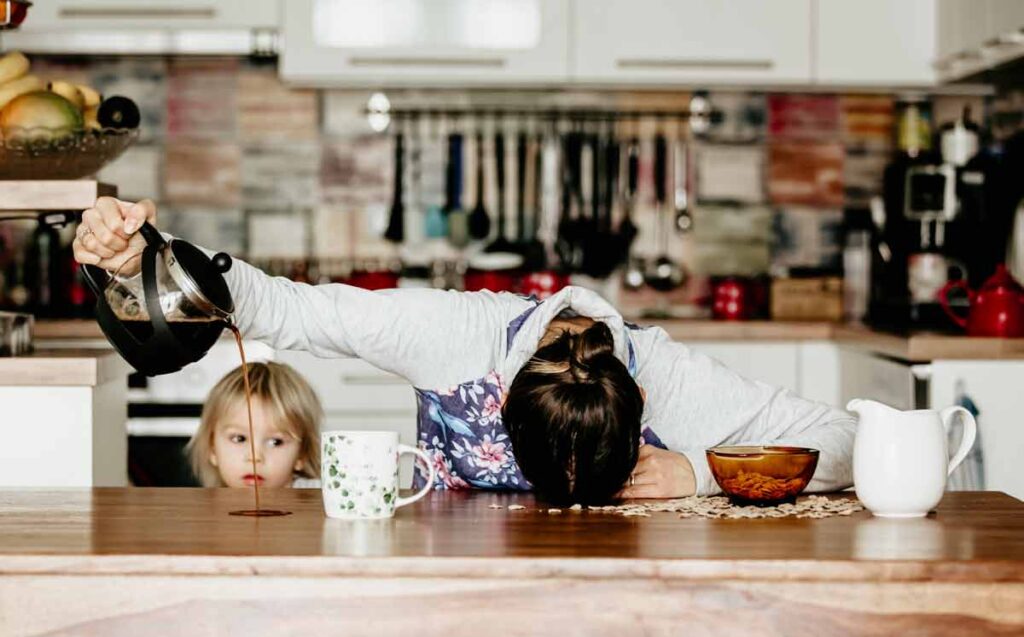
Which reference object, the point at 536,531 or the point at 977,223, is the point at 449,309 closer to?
the point at 536,531

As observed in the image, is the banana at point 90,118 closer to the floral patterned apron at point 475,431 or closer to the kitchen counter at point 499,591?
the floral patterned apron at point 475,431

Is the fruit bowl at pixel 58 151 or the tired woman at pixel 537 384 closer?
the tired woman at pixel 537 384

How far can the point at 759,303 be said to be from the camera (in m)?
3.90

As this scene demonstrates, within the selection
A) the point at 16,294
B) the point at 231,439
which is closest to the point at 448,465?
the point at 231,439

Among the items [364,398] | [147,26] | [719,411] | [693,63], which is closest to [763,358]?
[693,63]

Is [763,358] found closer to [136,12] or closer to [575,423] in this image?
[136,12]

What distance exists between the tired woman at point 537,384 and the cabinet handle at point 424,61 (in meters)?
1.83

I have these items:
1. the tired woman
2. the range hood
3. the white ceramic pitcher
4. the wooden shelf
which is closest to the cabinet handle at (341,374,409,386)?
the range hood

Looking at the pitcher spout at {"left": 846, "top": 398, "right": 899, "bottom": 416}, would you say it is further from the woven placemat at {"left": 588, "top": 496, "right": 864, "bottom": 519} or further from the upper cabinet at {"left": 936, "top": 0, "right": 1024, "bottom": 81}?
the upper cabinet at {"left": 936, "top": 0, "right": 1024, "bottom": 81}

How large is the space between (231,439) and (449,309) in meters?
0.85

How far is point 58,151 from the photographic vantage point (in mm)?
2172

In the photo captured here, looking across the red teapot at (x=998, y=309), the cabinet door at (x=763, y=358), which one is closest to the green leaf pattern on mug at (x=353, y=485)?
the red teapot at (x=998, y=309)

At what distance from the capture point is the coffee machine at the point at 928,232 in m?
3.49

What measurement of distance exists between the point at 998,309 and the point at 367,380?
152 cm
